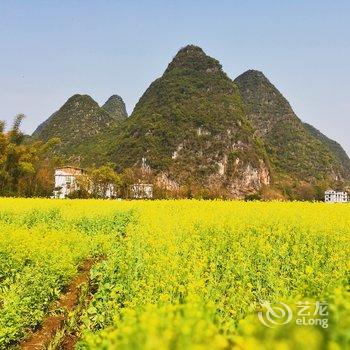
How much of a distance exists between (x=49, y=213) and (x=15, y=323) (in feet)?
59.1

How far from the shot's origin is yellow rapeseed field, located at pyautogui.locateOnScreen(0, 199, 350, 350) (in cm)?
280

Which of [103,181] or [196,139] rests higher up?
[196,139]

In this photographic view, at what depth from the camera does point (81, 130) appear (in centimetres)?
18125

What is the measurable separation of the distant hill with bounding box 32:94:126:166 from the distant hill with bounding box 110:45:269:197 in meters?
8.81

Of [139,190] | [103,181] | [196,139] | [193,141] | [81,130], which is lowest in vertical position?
[139,190]

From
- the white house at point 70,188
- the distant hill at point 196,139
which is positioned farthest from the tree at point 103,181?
the distant hill at point 196,139

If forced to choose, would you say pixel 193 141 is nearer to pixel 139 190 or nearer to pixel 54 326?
pixel 139 190

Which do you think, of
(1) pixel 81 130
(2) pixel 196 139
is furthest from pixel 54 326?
(1) pixel 81 130

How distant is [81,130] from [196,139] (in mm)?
46861

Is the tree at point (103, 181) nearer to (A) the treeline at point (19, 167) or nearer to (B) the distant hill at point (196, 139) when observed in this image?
(A) the treeline at point (19, 167)

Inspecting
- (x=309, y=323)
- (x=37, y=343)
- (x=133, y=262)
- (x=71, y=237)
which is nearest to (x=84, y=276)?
(x=71, y=237)

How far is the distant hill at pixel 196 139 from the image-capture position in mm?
149750

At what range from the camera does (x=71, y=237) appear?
15656 mm

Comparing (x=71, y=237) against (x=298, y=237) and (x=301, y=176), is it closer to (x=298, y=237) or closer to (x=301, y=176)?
(x=298, y=237)
